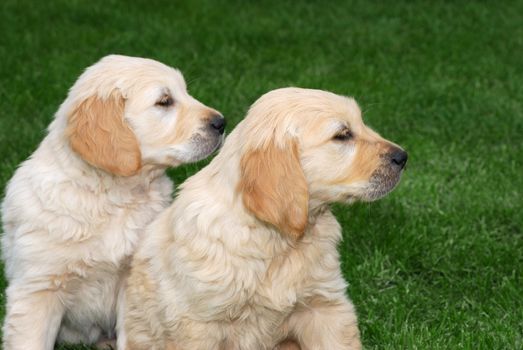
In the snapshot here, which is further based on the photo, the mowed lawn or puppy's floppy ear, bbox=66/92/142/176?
the mowed lawn

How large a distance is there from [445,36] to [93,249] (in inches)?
260

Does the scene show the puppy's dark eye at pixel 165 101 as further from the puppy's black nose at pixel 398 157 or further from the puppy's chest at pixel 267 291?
the puppy's black nose at pixel 398 157

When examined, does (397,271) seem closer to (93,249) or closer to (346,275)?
(346,275)

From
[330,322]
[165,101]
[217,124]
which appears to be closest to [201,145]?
[217,124]

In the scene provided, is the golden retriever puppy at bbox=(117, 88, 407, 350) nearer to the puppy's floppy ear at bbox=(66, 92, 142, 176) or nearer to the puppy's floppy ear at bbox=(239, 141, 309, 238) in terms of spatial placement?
the puppy's floppy ear at bbox=(239, 141, 309, 238)

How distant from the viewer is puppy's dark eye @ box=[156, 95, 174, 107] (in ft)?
16.0

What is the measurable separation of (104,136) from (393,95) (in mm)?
4167

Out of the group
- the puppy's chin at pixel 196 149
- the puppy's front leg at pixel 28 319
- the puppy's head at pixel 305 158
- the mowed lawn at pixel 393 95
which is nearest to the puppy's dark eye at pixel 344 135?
the puppy's head at pixel 305 158

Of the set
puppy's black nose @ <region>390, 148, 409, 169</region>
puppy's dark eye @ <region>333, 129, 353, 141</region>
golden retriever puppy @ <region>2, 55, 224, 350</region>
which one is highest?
puppy's dark eye @ <region>333, 129, 353, 141</region>

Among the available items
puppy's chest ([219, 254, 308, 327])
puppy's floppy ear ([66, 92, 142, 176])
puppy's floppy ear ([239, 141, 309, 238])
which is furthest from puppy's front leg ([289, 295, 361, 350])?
puppy's floppy ear ([66, 92, 142, 176])

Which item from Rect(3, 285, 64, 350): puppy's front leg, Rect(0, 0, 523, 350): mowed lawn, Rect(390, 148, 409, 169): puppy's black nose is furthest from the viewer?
Rect(0, 0, 523, 350): mowed lawn

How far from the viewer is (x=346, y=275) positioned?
563 cm

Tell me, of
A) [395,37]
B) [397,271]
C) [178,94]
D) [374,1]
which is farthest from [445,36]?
[178,94]

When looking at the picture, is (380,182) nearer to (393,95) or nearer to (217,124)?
(217,124)
